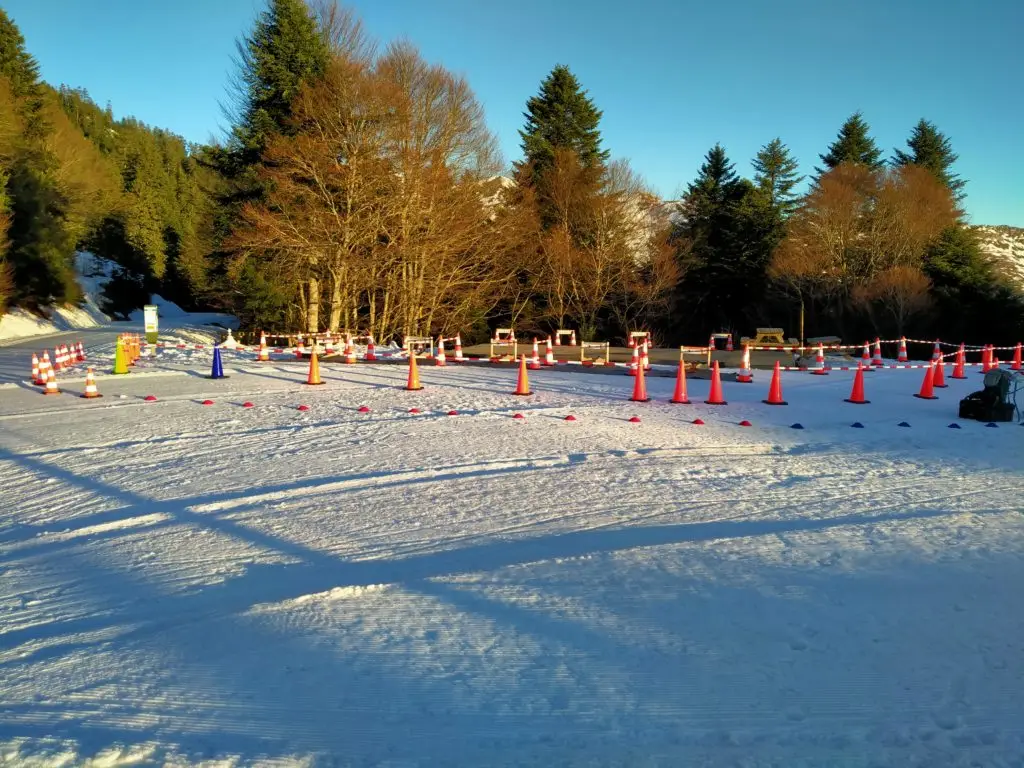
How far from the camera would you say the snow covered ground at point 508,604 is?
310 centimetres

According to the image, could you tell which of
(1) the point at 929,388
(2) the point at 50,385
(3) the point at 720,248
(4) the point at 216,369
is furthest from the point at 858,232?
(2) the point at 50,385

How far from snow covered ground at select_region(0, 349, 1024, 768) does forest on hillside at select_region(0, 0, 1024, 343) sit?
2268cm

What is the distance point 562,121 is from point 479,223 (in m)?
11.9

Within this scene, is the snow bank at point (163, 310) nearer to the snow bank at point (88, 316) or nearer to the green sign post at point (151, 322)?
the snow bank at point (88, 316)

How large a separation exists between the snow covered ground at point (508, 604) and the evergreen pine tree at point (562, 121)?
1414 inches

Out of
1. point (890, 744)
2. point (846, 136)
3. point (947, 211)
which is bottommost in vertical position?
point (890, 744)

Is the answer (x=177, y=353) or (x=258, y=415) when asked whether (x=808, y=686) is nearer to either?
(x=258, y=415)

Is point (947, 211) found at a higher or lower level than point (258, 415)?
higher

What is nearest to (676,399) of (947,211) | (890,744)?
(890,744)

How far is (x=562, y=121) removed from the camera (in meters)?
42.3

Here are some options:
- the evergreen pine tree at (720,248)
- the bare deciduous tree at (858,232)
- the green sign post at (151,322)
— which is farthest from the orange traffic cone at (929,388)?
the evergreen pine tree at (720,248)

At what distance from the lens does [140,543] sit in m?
5.52

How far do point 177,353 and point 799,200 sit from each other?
35.7m

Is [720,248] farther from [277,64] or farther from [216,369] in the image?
[216,369]
